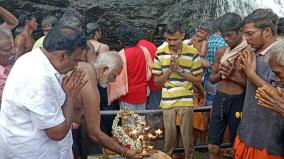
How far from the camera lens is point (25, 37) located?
7.12m

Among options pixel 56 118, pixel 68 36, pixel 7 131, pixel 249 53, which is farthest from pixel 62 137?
pixel 249 53

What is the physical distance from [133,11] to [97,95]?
312 inches

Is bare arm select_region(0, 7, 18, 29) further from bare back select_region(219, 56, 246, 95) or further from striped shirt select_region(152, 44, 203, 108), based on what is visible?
bare back select_region(219, 56, 246, 95)

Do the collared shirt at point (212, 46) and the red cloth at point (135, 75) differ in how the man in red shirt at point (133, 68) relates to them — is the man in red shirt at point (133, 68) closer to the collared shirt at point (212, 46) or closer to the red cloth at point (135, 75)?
the red cloth at point (135, 75)

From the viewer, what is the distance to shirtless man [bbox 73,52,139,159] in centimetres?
374

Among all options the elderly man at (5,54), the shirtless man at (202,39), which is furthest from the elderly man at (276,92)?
the shirtless man at (202,39)

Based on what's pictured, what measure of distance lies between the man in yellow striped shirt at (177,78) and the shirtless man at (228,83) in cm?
46

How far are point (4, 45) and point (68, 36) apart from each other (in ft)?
4.67

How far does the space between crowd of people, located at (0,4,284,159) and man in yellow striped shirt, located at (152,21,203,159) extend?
0.04 feet

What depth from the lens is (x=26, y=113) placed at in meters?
3.10

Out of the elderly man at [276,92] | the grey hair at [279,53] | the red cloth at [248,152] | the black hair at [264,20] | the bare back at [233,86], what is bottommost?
the red cloth at [248,152]

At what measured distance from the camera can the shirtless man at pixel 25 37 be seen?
692 cm

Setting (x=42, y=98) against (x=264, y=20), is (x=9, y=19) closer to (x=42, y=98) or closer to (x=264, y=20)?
(x=264, y=20)

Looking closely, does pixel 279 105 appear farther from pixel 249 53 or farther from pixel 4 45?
pixel 4 45
